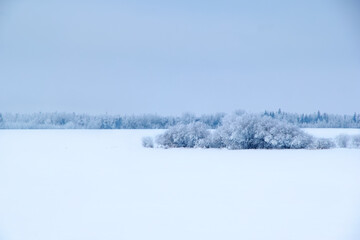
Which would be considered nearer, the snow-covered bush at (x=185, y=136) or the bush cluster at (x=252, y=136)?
the bush cluster at (x=252, y=136)

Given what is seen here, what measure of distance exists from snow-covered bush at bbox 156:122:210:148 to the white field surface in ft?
37.0

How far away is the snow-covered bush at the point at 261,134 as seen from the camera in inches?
862

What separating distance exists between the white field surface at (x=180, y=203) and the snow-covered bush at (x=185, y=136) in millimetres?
11281

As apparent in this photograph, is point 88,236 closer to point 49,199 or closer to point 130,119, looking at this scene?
point 49,199

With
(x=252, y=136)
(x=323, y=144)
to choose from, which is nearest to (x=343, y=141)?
(x=323, y=144)

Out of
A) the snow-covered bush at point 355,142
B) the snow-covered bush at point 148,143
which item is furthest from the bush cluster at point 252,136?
the snow-covered bush at point 355,142

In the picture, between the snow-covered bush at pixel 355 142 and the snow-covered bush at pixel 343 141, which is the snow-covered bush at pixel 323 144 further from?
the snow-covered bush at pixel 355 142

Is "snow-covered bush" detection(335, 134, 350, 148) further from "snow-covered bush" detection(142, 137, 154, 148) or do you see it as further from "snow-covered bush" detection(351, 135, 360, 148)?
"snow-covered bush" detection(142, 137, 154, 148)

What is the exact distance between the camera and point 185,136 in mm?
24156

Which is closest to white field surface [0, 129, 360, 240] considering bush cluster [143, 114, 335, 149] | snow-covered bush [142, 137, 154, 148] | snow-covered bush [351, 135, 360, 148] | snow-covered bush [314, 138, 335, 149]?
snow-covered bush [314, 138, 335, 149]

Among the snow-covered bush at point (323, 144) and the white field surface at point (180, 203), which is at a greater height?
the snow-covered bush at point (323, 144)

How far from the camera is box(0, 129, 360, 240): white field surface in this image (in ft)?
19.0

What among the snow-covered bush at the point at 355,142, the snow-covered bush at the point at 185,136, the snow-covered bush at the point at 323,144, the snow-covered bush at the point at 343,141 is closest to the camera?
the snow-covered bush at the point at 323,144

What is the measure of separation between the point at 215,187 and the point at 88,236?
418 centimetres
